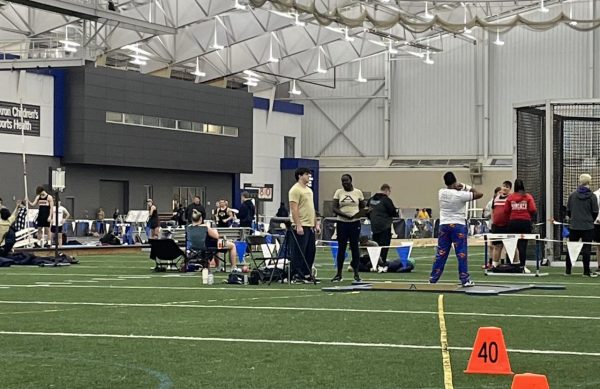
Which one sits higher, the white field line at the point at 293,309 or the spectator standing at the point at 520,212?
the spectator standing at the point at 520,212

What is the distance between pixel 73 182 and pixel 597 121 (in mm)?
27544

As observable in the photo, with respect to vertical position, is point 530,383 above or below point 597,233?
below

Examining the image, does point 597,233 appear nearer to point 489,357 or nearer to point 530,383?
point 489,357

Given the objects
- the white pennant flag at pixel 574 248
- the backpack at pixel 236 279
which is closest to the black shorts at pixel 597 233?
the white pennant flag at pixel 574 248

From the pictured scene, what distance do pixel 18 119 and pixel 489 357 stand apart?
3838cm

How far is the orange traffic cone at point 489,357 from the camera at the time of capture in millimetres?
7531

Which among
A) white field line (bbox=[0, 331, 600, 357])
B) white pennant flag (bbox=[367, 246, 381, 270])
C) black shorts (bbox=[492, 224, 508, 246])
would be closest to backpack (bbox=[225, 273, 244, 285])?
white pennant flag (bbox=[367, 246, 381, 270])

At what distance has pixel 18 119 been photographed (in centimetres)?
4375

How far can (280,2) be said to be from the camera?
32.2 meters

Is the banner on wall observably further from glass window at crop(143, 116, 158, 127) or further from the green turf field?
the green turf field

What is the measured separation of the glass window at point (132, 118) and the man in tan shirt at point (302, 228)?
31432 millimetres

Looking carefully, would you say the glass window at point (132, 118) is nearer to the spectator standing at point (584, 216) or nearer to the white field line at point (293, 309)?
the spectator standing at point (584, 216)

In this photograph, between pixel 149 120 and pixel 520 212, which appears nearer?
pixel 520 212

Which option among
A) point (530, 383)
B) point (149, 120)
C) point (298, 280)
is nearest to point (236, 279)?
point (298, 280)
